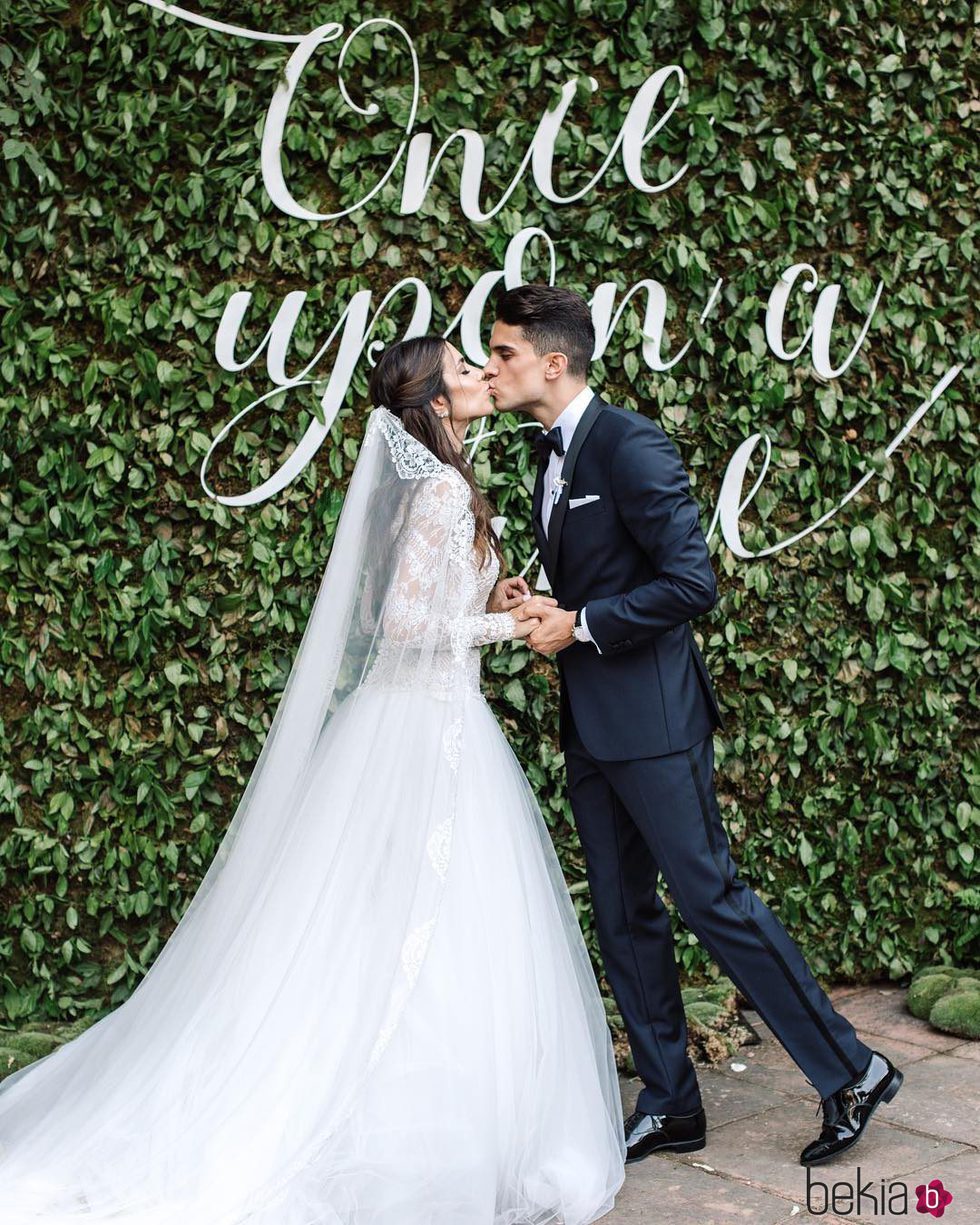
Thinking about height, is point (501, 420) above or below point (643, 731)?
above

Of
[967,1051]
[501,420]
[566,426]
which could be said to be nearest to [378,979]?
[566,426]

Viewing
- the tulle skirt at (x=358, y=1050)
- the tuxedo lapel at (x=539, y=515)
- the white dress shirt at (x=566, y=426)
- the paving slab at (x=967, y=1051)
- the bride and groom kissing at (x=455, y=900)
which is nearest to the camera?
the tulle skirt at (x=358, y=1050)

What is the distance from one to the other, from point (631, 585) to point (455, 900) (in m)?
0.89

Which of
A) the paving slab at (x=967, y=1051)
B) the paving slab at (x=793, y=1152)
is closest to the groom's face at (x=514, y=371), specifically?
the paving slab at (x=793, y=1152)

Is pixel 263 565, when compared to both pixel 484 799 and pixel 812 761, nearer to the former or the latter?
pixel 484 799

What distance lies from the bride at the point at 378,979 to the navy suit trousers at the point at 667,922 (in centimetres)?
17

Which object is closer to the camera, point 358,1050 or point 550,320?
point 358,1050

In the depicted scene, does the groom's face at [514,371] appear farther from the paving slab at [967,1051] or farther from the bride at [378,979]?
the paving slab at [967,1051]

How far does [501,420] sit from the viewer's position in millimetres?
4457

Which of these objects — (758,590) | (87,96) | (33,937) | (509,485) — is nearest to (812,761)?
(758,590)

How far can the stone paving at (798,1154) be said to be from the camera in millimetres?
3107

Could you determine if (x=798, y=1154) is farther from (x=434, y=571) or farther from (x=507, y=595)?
(x=434, y=571)

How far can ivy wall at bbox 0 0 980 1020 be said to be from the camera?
420 cm

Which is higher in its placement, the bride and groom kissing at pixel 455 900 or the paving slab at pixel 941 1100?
the bride and groom kissing at pixel 455 900
